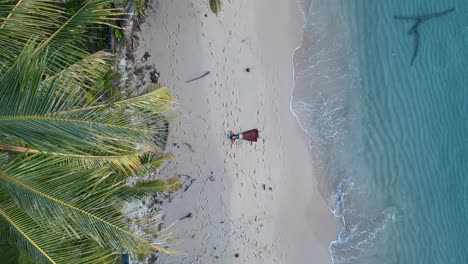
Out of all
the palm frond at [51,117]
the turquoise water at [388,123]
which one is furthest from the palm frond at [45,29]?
the turquoise water at [388,123]

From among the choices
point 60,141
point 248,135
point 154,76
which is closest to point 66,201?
point 60,141

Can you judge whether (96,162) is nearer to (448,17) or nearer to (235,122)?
(235,122)

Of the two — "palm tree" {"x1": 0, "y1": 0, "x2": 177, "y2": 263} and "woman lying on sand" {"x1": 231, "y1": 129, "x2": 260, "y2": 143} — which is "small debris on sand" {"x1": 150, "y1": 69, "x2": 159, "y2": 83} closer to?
"woman lying on sand" {"x1": 231, "y1": 129, "x2": 260, "y2": 143}

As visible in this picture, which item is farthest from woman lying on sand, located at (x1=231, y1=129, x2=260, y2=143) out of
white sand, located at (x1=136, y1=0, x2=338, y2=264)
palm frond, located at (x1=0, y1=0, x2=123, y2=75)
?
palm frond, located at (x1=0, y1=0, x2=123, y2=75)

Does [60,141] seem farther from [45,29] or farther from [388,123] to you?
[388,123]

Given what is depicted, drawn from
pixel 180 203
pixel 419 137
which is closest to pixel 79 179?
pixel 180 203

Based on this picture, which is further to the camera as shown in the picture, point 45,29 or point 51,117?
point 45,29

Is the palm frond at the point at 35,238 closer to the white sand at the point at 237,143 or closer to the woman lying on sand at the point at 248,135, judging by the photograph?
the white sand at the point at 237,143
